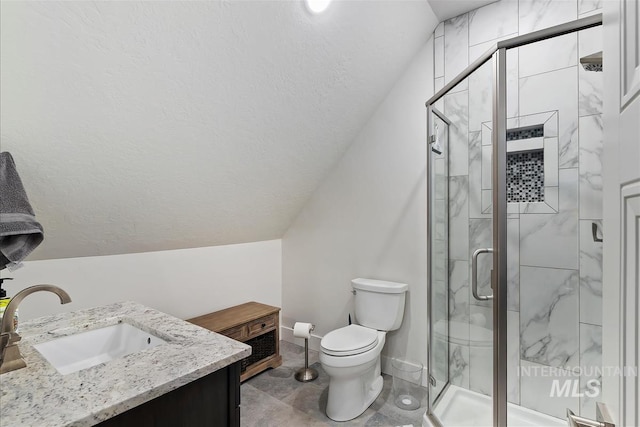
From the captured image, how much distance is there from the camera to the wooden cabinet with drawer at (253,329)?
2441 millimetres

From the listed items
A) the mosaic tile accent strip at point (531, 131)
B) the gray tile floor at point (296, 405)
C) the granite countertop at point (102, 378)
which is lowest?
the gray tile floor at point (296, 405)

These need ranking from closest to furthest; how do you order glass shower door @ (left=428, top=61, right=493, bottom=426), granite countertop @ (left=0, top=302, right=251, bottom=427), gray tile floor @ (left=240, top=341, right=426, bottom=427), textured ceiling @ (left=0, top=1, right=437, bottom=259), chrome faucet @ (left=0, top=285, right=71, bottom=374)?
granite countertop @ (left=0, top=302, right=251, bottom=427) → chrome faucet @ (left=0, top=285, right=71, bottom=374) → textured ceiling @ (left=0, top=1, right=437, bottom=259) → glass shower door @ (left=428, top=61, right=493, bottom=426) → gray tile floor @ (left=240, top=341, right=426, bottom=427)

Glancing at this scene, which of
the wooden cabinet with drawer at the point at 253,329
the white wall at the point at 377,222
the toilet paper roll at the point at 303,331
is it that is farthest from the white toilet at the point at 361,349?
the wooden cabinet with drawer at the point at 253,329

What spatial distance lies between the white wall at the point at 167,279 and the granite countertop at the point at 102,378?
58 cm

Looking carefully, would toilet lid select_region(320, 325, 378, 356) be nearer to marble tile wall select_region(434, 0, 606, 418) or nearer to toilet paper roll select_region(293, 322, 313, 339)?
toilet paper roll select_region(293, 322, 313, 339)

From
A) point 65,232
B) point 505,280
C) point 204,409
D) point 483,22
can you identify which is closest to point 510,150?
point 505,280

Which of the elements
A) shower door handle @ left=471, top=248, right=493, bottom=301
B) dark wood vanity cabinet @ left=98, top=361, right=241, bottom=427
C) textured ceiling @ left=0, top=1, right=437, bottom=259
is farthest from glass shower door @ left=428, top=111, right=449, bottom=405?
dark wood vanity cabinet @ left=98, top=361, right=241, bottom=427

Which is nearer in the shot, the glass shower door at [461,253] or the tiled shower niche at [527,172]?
the glass shower door at [461,253]

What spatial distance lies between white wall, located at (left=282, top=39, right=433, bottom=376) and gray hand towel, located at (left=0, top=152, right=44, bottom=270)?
2009mm

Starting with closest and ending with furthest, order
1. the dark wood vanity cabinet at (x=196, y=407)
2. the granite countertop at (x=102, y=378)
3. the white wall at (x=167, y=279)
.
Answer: the granite countertop at (x=102, y=378) → the dark wood vanity cabinet at (x=196, y=407) → the white wall at (x=167, y=279)

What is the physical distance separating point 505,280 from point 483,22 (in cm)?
165

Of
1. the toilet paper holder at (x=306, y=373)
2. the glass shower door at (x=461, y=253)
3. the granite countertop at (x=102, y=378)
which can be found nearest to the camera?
the granite countertop at (x=102, y=378)

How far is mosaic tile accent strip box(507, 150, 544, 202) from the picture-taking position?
5.64 ft

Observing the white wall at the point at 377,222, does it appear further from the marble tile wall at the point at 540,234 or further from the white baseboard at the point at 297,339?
the marble tile wall at the point at 540,234
